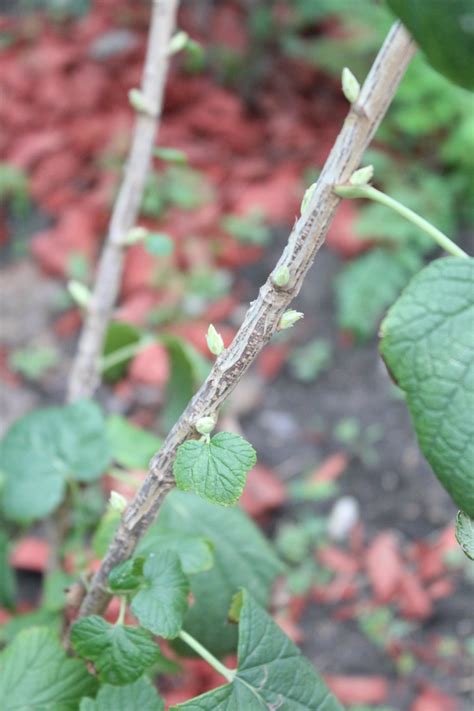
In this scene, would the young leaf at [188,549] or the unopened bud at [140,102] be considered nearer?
the young leaf at [188,549]

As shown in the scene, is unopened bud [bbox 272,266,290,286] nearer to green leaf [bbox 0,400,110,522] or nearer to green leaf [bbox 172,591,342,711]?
green leaf [bbox 172,591,342,711]

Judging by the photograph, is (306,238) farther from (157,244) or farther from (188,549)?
(157,244)

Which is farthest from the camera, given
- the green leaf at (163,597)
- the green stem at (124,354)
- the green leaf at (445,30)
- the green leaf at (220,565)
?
the green stem at (124,354)

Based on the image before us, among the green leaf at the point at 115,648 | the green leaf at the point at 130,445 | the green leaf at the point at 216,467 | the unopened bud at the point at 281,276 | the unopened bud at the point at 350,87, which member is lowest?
the green leaf at the point at 115,648

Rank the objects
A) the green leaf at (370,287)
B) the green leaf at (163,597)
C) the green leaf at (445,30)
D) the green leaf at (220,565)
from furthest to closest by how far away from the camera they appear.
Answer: the green leaf at (370,287)
the green leaf at (220,565)
the green leaf at (163,597)
the green leaf at (445,30)

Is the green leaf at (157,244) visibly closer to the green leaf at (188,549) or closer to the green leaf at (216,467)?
the green leaf at (188,549)

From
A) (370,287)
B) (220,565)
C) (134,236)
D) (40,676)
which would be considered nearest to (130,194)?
(134,236)

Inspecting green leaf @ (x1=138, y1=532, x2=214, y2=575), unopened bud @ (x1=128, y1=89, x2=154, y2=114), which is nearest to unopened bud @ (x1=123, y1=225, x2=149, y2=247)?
unopened bud @ (x1=128, y1=89, x2=154, y2=114)

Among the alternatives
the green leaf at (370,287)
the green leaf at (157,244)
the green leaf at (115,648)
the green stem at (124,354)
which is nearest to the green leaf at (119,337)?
the green stem at (124,354)
